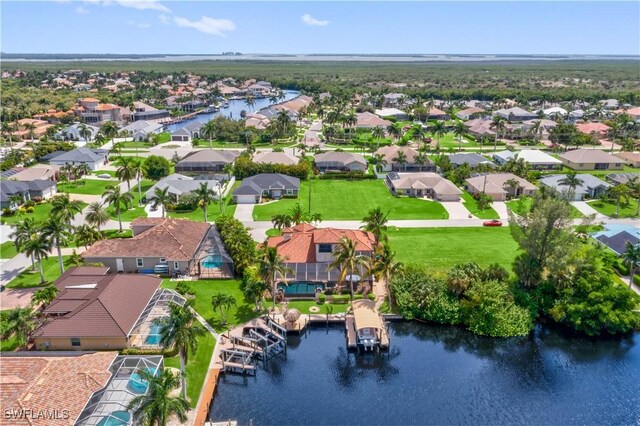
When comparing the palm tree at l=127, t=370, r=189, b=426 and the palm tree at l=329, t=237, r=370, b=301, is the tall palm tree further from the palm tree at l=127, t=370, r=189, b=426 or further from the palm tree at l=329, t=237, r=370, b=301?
the palm tree at l=127, t=370, r=189, b=426

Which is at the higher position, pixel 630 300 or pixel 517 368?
pixel 630 300

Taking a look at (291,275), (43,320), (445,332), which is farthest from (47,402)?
(445,332)

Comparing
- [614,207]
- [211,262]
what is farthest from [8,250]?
[614,207]

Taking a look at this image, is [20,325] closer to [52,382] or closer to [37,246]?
[52,382]

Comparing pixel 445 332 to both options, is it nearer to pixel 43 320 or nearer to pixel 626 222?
pixel 43 320

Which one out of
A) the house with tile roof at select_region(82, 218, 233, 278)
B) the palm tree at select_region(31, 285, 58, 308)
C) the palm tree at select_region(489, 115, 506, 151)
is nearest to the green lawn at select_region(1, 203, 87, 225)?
the house with tile roof at select_region(82, 218, 233, 278)
